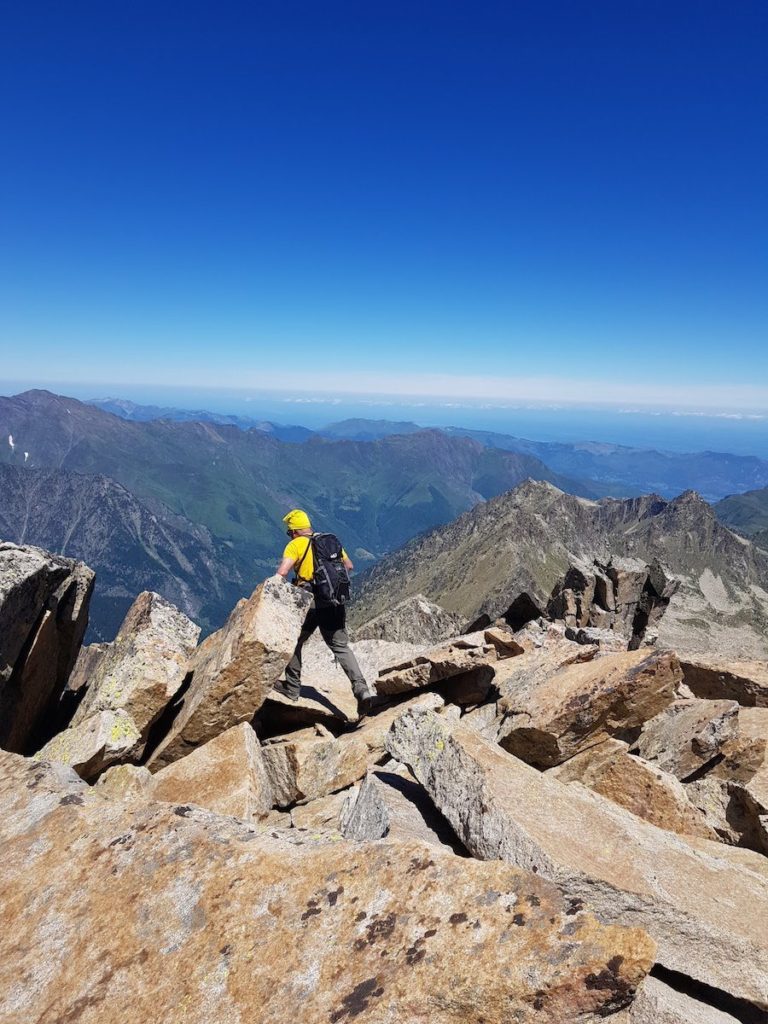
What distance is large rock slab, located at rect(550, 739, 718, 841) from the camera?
966cm

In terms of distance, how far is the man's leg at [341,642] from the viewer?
16.6 metres

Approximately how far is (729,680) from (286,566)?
14.6 m

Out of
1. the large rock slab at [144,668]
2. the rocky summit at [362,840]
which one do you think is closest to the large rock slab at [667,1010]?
the rocky summit at [362,840]

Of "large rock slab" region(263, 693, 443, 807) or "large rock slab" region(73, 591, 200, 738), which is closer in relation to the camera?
"large rock slab" region(263, 693, 443, 807)

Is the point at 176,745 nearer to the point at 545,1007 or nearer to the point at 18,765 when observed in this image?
the point at 18,765

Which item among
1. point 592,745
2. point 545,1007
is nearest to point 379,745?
point 592,745

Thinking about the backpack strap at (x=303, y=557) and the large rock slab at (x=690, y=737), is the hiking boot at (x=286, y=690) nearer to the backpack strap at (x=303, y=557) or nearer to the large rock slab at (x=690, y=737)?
the backpack strap at (x=303, y=557)

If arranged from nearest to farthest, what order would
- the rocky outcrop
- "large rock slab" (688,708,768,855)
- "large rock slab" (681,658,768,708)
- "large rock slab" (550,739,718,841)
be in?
"large rock slab" (550,739,718,841) < "large rock slab" (688,708,768,855) < the rocky outcrop < "large rock slab" (681,658,768,708)

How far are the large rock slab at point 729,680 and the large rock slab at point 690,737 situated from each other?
535cm

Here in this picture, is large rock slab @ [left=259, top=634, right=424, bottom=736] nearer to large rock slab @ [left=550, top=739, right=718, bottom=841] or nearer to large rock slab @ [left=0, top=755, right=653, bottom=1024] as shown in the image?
large rock slab @ [left=550, top=739, right=718, bottom=841]

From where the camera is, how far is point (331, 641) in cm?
1711

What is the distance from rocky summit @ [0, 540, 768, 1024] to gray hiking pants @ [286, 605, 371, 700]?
0.89 m

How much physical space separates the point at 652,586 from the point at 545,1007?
44.7 m

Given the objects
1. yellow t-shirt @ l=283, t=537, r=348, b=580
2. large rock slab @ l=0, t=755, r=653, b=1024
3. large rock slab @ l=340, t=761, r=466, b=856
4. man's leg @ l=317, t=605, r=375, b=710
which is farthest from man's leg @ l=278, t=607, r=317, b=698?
large rock slab @ l=0, t=755, r=653, b=1024
